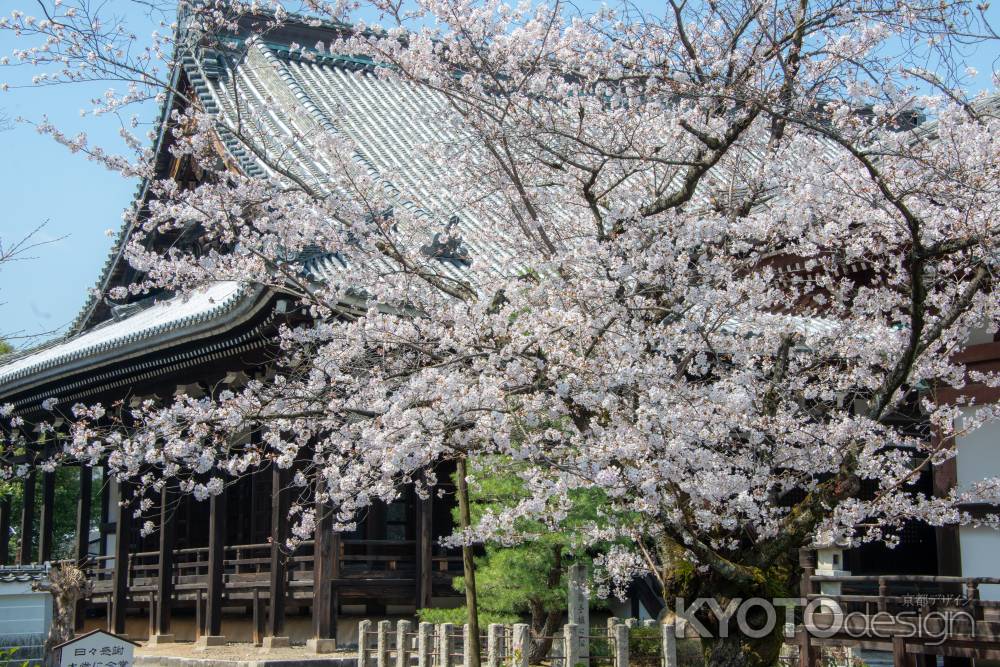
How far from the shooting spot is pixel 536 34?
8.84 meters

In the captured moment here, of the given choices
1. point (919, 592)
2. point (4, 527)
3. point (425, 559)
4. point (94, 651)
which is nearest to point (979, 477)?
point (919, 592)

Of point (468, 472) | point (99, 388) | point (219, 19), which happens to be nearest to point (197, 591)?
point (99, 388)

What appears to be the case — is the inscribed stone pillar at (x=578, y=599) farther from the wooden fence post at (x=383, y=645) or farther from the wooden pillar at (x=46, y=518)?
the wooden pillar at (x=46, y=518)

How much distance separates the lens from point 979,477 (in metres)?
11.9

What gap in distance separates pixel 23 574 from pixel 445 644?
6403 mm

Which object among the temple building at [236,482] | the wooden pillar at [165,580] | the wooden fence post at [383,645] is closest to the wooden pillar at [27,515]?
the temple building at [236,482]

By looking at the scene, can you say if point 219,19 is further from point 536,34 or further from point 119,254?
point 119,254

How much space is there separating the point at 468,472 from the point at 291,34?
1352 cm

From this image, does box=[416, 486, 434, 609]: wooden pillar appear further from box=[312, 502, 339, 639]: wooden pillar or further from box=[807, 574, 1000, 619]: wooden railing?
box=[807, 574, 1000, 619]: wooden railing

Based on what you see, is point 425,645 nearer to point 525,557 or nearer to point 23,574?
point 525,557

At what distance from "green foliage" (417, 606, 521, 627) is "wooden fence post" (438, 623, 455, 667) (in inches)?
38.9

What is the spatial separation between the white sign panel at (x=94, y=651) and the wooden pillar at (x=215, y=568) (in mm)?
6036

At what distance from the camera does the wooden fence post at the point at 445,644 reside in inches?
460

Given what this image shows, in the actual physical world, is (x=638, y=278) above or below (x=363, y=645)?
above
